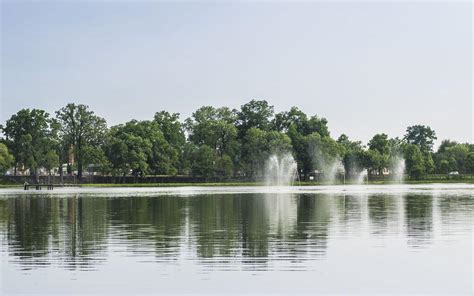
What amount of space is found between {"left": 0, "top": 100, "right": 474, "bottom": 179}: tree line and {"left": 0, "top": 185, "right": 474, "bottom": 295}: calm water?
279ft

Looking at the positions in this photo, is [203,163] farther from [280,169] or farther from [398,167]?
[398,167]

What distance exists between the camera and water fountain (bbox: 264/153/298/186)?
405ft

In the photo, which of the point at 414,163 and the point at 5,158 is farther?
the point at 414,163

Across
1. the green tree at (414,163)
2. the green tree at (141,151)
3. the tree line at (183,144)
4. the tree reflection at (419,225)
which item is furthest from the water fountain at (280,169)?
the tree reflection at (419,225)

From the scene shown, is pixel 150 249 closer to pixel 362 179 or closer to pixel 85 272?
pixel 85 272

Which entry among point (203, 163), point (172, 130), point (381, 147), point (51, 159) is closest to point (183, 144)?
point (172, 130)

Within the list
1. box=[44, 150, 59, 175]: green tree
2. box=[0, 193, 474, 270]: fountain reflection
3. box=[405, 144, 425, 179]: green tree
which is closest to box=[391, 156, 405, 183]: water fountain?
box=[405, 144, 425, 179]: green tree

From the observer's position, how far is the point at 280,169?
414ft

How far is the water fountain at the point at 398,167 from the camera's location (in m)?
142

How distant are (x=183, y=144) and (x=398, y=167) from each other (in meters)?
45.7

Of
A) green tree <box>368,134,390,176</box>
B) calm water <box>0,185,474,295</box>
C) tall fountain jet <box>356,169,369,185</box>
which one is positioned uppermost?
green tree <box>368,134,390,176</box>

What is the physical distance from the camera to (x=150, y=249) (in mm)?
22703

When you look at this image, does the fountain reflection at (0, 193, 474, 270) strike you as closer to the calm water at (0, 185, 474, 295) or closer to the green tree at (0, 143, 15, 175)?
the calm water at (0, 185, 474, 295)

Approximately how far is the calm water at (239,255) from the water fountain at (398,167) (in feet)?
361
